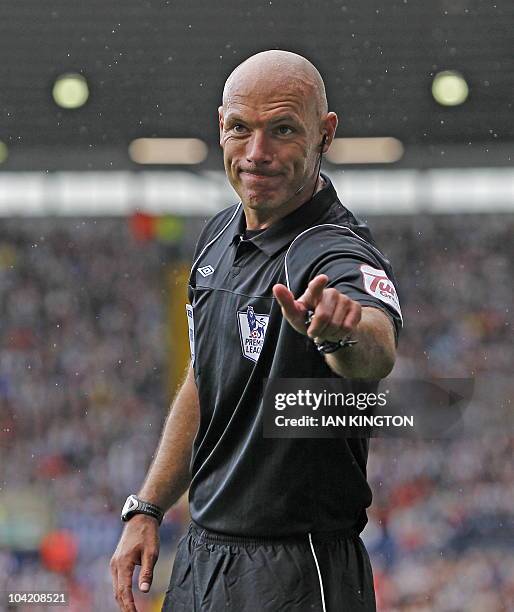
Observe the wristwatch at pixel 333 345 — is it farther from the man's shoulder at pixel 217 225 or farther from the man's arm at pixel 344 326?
the man's shoulder at pixel 217 225

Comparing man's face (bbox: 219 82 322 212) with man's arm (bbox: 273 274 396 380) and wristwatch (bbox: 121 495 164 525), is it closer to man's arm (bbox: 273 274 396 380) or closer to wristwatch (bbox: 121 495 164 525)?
man's arm (bbox: 273 274 396 380)

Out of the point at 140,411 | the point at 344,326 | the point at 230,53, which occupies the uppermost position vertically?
the point at 230,53

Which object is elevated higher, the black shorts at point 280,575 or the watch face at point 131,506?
the watch face at point 131,506

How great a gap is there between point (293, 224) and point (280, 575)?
47 cm

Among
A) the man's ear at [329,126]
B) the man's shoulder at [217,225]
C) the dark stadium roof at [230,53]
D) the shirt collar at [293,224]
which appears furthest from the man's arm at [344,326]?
the dark stadium roof at [230,53]

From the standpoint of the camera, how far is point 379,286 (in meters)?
1.32

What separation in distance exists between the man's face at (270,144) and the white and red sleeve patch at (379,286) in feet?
0.76

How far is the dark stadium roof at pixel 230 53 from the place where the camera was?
5902 millimetres

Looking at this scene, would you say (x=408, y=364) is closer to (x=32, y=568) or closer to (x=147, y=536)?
(x=32, y=568)

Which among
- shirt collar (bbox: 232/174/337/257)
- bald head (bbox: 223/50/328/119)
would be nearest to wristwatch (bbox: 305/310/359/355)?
shirt collar (bbox: 232/174/337/257)

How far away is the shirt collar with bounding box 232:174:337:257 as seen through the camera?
1526mm

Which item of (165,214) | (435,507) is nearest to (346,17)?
(435,507)

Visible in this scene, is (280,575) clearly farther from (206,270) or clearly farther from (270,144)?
(270,144)

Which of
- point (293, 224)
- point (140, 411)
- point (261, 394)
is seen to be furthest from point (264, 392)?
point (140, 411)
